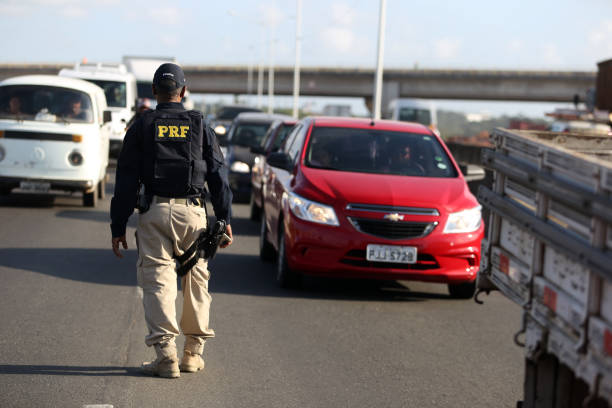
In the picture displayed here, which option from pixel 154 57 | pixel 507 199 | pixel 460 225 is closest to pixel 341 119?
pixel 460 225

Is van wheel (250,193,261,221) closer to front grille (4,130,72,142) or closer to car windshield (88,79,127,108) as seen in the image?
front grille (4,130,72,142)

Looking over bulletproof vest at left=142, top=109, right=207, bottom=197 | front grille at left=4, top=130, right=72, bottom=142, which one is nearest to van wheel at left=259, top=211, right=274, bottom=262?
bulletproof vest at left=142, top=109, right=207, bottom=197

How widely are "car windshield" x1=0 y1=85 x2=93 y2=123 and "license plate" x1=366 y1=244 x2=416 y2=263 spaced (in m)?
8.72

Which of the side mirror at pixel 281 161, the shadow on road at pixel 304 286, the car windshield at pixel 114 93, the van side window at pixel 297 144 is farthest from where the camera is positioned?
the car windshield at pixel 114 93

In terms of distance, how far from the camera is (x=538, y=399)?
4484mm

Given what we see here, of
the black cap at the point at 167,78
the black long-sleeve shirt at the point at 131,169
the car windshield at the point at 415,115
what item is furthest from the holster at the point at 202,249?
the car windshield at the point at 415,115

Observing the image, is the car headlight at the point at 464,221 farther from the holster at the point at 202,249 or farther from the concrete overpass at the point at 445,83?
the concrete overpass at the point at 445,83

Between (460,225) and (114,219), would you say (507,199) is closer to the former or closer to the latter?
(114,219)

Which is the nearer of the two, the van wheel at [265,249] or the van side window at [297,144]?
the van side window at [297,144]

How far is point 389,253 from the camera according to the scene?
29.8 feet

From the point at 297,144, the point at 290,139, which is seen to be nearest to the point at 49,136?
the point at 290,139

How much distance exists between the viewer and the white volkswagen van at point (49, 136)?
625 inches

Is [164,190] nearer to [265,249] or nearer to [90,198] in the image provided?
[265,249]

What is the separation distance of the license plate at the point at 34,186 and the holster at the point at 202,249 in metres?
10.2
